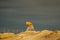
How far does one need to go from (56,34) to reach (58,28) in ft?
0.52

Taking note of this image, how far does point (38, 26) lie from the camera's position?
3918mm

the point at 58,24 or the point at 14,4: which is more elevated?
the point at 14,4

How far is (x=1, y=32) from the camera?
3.96 metres

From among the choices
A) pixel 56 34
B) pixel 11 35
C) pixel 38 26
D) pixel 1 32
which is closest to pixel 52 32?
pixel 56 34

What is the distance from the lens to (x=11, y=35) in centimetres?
391

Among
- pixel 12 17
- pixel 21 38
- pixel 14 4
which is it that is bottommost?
pixel 21 38

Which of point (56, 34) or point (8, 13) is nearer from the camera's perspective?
point (56, 34)

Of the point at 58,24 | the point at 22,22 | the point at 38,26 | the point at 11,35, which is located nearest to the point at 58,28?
the point at 58,24

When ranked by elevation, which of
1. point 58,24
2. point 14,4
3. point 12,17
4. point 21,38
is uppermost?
point 14,4

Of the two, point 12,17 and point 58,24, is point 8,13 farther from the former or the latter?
point 58,24

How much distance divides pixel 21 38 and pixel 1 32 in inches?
19.7

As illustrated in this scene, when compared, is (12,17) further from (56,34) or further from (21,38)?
(56,34)

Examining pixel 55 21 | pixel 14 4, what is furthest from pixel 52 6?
pixel 14 4

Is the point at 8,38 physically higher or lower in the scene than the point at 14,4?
lower
